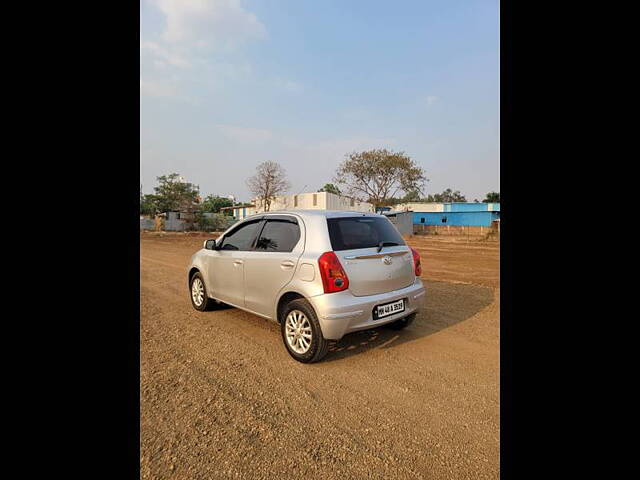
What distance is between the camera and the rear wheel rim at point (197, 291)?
4.91 meters

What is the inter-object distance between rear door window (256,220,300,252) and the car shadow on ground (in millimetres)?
1309

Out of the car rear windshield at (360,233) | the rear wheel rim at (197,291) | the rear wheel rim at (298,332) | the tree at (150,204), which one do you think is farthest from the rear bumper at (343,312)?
the tree at (150,204)

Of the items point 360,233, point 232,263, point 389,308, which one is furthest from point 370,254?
point 232,263

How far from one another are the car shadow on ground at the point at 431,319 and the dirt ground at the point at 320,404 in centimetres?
4

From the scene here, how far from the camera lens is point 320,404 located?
8.16 ft

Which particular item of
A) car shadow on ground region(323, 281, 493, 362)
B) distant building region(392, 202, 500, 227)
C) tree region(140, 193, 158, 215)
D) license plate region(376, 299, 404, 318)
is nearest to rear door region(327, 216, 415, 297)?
license plate region(376, 299, 404, 318)

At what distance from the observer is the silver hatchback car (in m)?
3.05

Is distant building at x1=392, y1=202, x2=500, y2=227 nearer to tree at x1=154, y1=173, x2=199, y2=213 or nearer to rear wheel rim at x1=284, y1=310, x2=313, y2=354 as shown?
tree at x1=154, y1=173, x2=199, y2=213

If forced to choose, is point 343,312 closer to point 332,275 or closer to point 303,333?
point 332,275

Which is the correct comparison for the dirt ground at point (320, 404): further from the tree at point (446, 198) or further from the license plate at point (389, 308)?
the tree at point (446, 198)

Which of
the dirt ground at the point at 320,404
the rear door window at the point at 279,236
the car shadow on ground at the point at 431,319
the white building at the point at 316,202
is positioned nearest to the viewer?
the dirt ground at the point at 320,404
